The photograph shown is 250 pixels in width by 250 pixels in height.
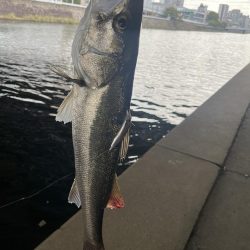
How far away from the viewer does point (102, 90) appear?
2.25 m

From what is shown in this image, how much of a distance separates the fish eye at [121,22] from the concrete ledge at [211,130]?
470 cm

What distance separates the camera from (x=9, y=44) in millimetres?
26719

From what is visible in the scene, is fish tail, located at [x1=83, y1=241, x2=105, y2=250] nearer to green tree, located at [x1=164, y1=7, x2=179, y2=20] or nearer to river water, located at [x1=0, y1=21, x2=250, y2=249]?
river water, located at [x1=0, y1=21, x2=250, y2=249]

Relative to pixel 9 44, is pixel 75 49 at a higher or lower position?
higher

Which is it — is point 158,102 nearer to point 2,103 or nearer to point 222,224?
point 2,103

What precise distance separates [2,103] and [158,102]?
21.4 feet

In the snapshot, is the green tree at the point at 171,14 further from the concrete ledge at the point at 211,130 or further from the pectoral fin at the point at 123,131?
the pectoral fin at the point at 123,131

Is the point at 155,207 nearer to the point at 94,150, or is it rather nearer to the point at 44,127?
the point at 94,150

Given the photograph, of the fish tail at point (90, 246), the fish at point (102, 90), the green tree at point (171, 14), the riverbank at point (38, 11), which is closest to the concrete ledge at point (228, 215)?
the fish tail at point (90, 246)

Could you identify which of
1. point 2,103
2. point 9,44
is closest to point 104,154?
point 2,103

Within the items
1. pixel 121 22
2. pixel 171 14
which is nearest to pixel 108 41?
pixel 121 22

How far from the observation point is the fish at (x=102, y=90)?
2133 mm

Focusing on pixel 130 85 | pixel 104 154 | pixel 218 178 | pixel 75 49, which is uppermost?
pixel 75 49

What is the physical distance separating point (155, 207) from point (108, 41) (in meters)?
3.09
